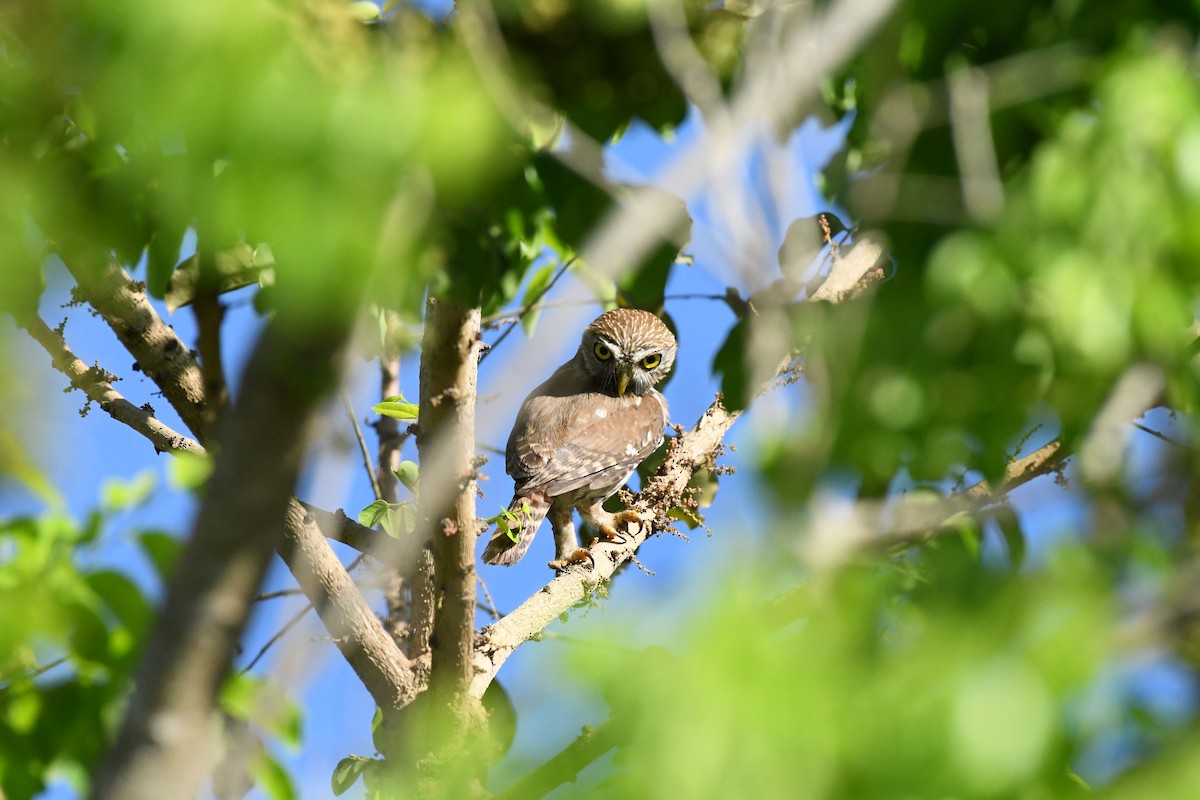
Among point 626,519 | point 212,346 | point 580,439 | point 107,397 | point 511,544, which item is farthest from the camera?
point 580,439

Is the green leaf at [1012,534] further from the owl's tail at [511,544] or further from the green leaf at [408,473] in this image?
the owl's tail at [511,544]

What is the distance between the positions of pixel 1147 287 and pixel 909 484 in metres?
0.66

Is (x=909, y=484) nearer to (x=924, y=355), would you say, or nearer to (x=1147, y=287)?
(x=924, y=355)

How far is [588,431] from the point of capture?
6.14 m

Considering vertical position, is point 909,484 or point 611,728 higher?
point 909,484

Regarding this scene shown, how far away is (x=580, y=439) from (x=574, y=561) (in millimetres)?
1261

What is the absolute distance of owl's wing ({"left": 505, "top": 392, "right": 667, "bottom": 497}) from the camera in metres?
5.71

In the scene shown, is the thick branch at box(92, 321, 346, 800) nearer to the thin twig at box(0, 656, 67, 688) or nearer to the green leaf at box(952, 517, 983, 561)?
the thin twig at box(0, 656, 67, 688)

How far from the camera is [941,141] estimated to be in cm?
255

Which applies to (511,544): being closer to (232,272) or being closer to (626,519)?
(626,519)

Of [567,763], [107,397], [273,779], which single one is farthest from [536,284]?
[567,763]

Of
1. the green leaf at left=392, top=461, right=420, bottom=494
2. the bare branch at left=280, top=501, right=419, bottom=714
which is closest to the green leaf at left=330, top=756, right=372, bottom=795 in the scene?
the bare branch at left=280, top=501, right=419, bottom=714

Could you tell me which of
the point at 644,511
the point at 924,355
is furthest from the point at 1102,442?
the point at 644,511

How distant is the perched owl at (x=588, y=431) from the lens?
5.53 m
